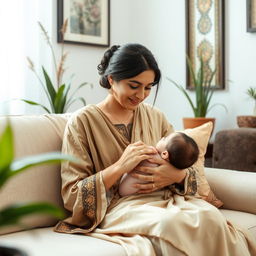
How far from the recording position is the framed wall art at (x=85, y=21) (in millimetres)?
3938

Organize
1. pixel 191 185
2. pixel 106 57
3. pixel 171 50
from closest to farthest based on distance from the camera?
1. pixel 191 185
2. pixel 106 57
3. pixel 171 50

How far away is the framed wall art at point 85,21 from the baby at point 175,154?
7.16ft

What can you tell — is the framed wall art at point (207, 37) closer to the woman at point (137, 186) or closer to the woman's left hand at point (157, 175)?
the woman at point (137, 186)

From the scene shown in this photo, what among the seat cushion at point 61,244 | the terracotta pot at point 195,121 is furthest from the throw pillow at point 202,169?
the terracotta pot at point 195,121

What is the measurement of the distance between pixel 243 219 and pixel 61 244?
0.78 m

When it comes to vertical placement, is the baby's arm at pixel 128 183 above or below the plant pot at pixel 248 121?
below

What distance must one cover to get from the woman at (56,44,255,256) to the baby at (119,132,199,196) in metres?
0.03

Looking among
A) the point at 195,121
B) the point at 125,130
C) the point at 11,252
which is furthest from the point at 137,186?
the point at 195,121

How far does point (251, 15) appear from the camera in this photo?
3.41 m

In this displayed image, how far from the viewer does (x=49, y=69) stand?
3844mm

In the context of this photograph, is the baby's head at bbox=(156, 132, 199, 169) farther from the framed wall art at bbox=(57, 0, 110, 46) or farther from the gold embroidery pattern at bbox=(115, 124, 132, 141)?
the framed wall art at bbox=(57, 0, 110, 46)

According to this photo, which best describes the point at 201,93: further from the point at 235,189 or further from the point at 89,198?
the point at 89,198

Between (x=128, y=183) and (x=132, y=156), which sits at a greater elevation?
(x=132, y=156)

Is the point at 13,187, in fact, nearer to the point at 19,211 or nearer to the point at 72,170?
the point at 72,170
